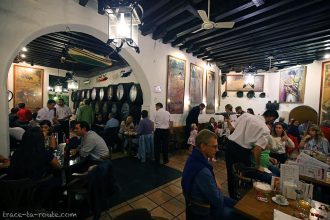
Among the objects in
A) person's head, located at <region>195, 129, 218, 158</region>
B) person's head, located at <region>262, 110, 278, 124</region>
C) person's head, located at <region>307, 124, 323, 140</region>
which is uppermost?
person's head, located at <region>262, 110, 278, 124</region>

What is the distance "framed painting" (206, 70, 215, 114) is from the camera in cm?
772

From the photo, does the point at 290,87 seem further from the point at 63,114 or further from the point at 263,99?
the point at 63,114

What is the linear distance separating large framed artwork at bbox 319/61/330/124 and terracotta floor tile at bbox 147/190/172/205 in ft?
23.5

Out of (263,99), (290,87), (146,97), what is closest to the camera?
(146,97)

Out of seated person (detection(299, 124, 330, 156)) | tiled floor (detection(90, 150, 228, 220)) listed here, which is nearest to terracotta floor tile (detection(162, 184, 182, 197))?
tiled floor (detection(90, 150, 228, 220))

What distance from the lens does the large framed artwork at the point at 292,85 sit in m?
7.64

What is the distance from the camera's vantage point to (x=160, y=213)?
2.70m

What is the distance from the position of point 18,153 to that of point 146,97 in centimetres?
356

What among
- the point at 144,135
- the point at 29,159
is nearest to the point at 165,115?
the point at 144,135

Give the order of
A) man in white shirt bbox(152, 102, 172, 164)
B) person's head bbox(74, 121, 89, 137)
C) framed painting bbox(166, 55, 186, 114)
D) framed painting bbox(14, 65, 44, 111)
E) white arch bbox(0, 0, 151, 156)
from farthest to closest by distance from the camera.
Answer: framed painting bbox(14, 65, 44, 111)
framed painting bbox(166, 55, 186, 114)
man in white shirt bbox(152, 102, 172, 164)
person's head bbox(74, 121, 89, 137)
white arch bbox(0, 0, 151, 156)

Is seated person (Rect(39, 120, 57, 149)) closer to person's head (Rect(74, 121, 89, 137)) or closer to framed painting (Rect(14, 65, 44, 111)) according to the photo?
person's head (Rect(74, 121, 89, 137))

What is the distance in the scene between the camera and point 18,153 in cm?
219

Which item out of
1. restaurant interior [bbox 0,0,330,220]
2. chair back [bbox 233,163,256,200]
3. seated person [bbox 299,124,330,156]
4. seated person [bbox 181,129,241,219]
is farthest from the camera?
seated person [bbox 299,124,330,156]

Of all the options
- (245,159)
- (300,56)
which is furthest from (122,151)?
(300,56)
